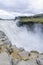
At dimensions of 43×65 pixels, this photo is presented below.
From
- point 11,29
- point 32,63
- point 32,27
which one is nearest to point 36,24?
point 32,27

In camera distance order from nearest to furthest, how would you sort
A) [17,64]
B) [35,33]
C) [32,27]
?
[17,64]
[35,33]
[32,27]

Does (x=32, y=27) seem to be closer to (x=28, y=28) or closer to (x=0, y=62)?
(x=28, y=28)

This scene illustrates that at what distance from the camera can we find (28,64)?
4707 millimetres

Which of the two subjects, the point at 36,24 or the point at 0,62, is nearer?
the point at 0,62

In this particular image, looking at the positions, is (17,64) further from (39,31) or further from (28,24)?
(28,24)

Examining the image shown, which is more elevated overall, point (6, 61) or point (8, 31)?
point (6, 61)

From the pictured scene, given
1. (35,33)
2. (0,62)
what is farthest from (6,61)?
(35,33)

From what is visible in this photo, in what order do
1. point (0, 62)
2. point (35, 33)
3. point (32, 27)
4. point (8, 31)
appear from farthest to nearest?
point (32, 27) < point (35, 33) < point (8, 31) < point (0, 62)

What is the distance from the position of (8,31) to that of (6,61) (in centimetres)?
1412

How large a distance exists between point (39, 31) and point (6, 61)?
1813cm

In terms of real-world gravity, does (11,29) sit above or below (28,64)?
below

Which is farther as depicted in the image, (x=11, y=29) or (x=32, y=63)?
(x=11, y=29)

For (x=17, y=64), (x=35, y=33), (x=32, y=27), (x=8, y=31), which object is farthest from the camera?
(x=32, y=27)

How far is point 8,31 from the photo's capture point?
18.6 m
